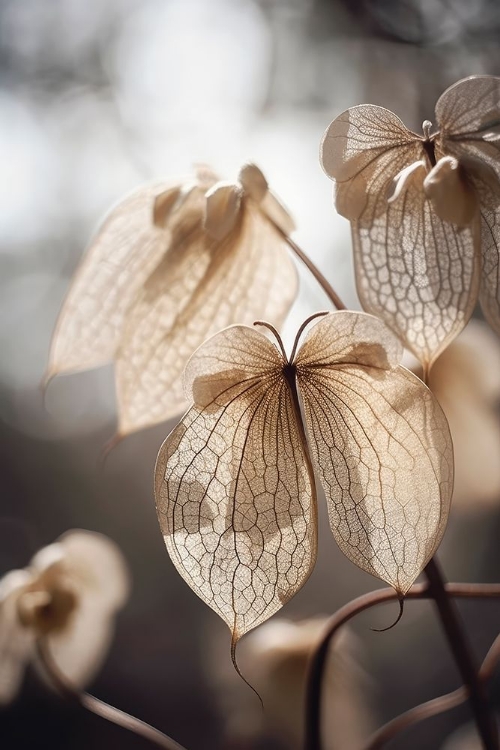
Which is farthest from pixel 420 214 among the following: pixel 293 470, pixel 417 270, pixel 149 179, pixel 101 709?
pixel 149 179

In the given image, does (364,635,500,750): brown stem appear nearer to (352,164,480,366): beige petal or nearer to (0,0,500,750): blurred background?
(352,164,480,366): beige petal

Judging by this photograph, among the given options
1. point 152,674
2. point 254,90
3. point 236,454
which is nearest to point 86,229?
point 254,90

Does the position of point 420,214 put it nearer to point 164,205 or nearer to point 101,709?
point 164,205

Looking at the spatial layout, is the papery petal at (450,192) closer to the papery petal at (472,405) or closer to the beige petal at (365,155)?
the beige petal at (365,155)

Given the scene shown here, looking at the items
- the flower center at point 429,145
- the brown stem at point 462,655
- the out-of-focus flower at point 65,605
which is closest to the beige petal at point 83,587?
the out-of-focus flower at point 65,605

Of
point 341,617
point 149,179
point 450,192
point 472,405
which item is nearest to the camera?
point 450,192
